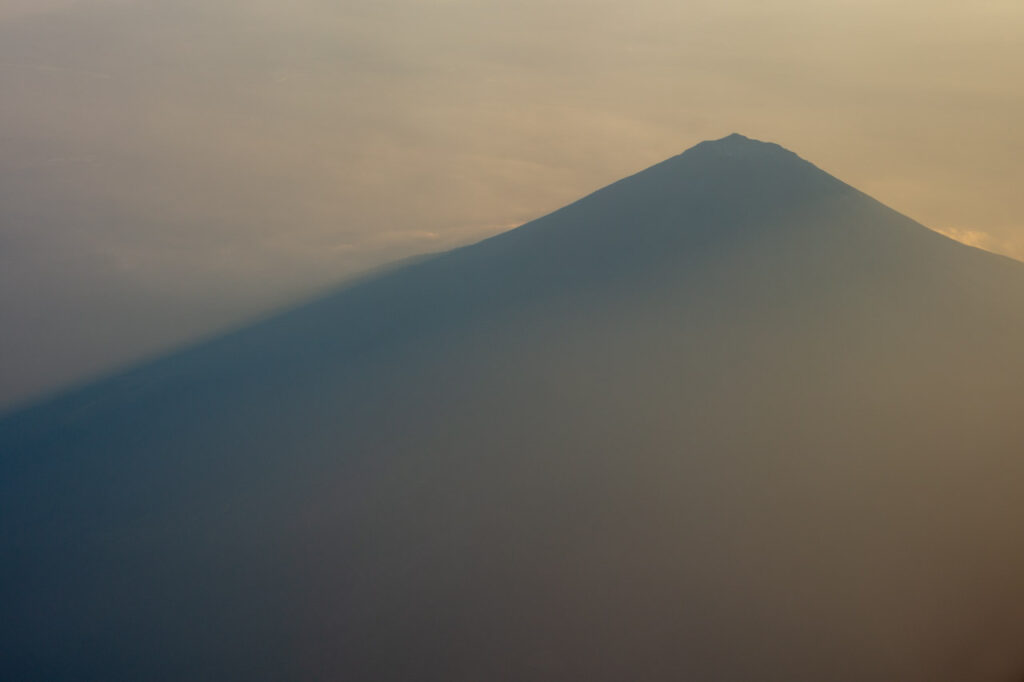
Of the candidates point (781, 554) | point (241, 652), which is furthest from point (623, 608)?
point (241, 652)

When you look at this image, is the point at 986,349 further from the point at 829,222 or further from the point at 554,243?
the point at 554,243

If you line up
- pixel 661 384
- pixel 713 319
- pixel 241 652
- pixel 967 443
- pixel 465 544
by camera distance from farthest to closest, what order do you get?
pixel 713 319 → pixel 661 384 → pixel 967 443 → pixel 465 544 → pixel 241 652

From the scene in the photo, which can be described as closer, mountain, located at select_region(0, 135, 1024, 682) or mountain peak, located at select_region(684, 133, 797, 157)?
mountain, located at select_region(0, 135, 1024, 682)

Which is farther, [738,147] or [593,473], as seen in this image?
[738,147]

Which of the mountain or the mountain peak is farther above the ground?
the mountain peak

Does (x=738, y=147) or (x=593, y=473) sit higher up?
(x=738, y=147)

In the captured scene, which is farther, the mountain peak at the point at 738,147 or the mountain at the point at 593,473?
the mountain peak at the point at 738,147

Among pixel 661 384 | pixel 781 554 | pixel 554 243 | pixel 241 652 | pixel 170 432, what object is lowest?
pixel 241 652

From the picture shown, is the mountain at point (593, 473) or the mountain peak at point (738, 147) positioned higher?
the mountain peak at point (738, 147)
